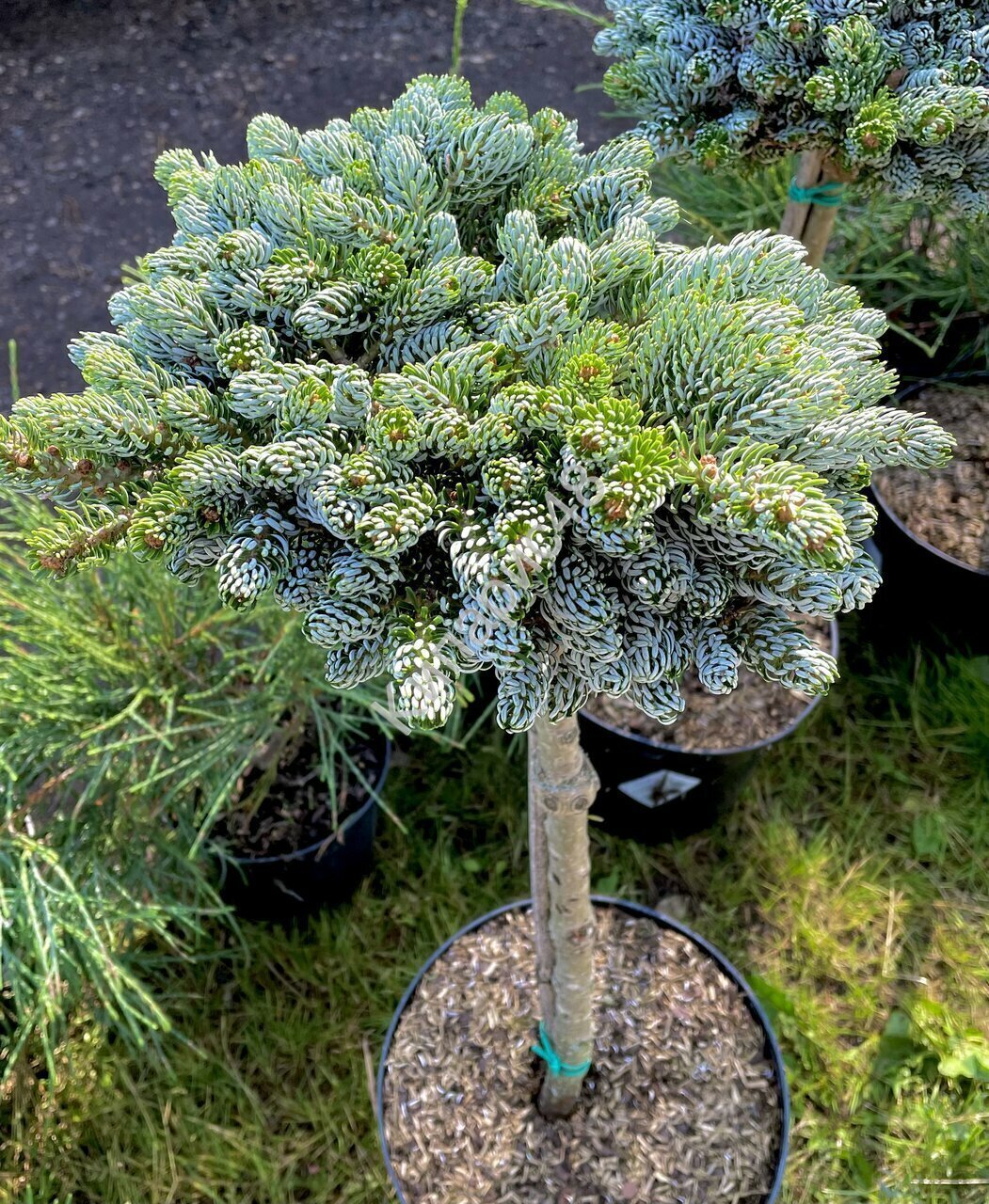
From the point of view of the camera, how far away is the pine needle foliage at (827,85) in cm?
127

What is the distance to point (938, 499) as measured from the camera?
233cm

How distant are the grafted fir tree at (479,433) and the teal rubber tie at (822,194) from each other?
0.86 meters

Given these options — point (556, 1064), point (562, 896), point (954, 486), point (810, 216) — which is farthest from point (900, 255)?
point (556, 1064)

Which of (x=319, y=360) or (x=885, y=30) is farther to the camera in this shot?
(x=885, y=30)

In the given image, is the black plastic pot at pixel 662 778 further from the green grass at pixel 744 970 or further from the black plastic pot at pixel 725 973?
the black plastic pot at pixel 725 973

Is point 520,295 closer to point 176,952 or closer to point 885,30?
point 885,30

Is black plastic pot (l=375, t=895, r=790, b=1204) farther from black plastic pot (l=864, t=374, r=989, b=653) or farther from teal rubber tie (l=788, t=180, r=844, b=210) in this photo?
teal rubber tie (l=788, t=180, r=844, b=210)

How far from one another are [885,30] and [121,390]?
1.14 meters

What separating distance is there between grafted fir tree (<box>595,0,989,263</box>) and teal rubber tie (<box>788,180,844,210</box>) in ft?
0.46

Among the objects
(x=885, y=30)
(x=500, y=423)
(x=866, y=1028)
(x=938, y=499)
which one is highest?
(x=885, y=30)

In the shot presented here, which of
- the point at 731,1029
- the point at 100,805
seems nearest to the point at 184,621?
the point at 100,805

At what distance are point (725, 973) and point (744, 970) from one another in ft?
0.97

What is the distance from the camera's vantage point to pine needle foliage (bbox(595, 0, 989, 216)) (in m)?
1.27

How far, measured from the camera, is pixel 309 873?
198cm
